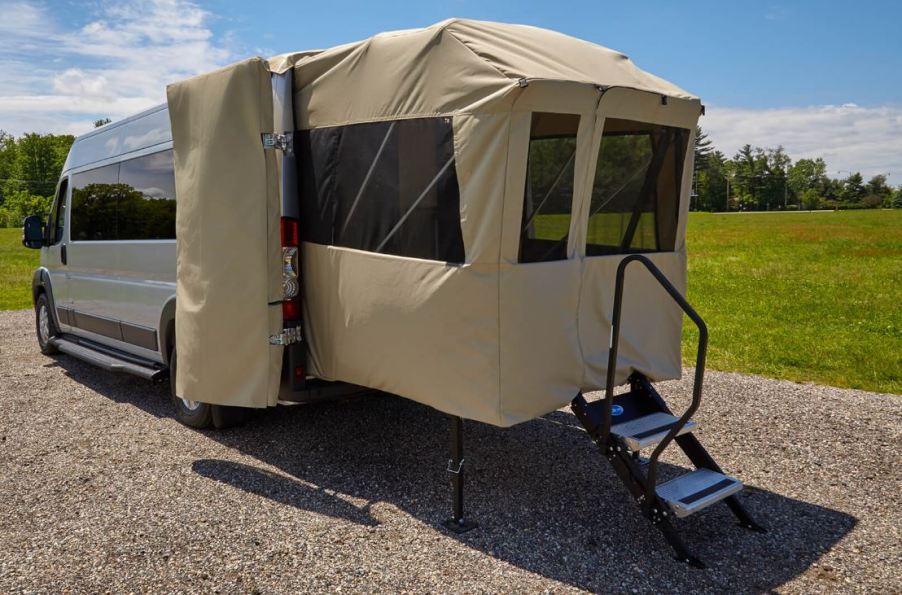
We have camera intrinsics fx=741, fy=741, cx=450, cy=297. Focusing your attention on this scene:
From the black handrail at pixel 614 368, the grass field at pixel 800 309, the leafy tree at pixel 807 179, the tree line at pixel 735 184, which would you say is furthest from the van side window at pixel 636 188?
the leafy tree at pixel 807 179

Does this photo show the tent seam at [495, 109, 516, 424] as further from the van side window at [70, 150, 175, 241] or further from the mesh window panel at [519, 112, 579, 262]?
the van side window at [70, 150, 175, 241]

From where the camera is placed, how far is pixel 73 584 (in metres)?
3.55

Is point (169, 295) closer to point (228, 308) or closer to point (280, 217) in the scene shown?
point (228, 308)

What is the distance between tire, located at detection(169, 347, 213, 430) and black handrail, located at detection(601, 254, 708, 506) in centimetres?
327

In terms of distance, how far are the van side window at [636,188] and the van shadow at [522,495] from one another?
1573 mm

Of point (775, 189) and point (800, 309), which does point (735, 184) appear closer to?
point (775, 189)

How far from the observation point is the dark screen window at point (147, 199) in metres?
5.92

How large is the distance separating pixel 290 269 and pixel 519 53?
2016mm

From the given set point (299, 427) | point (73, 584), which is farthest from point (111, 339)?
point (73, 584)

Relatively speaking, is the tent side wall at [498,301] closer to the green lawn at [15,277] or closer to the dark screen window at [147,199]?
the dark screen window at [147,199]

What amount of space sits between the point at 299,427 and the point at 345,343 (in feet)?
5.49

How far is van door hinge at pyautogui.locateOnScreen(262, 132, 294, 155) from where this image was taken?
4.75 m

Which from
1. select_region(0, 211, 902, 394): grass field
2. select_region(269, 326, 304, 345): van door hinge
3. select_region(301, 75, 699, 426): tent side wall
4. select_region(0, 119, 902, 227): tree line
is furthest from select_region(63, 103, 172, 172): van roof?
select_region(0, 119, 902, 227): tree line

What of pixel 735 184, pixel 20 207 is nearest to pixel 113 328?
pixel 20 207
